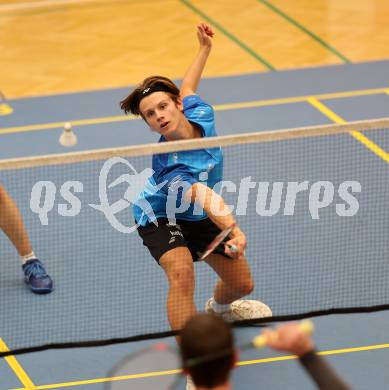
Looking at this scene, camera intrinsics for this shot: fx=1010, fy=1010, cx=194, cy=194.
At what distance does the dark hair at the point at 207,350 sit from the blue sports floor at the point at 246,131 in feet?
8.31

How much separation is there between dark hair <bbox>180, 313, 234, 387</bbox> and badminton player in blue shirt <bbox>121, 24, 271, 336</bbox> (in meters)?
2.21

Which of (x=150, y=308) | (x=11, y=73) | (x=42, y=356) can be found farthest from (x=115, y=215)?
(x=11, y=73)

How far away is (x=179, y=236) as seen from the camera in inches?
244

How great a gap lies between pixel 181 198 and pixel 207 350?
9.03 feet

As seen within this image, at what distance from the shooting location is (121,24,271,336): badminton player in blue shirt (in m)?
6.02

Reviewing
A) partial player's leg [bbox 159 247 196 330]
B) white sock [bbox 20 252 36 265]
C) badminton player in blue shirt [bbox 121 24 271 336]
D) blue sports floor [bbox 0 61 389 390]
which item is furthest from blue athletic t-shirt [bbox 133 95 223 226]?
white sock [bbox 20 252 36 265]

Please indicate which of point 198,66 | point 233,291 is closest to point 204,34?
point 198,66

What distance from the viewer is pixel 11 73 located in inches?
460

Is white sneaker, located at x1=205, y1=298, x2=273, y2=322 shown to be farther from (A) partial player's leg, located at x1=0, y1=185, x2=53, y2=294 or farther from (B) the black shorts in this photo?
(A) partial player's leg, located at x1=0, y1=185, x2=53, y2=294

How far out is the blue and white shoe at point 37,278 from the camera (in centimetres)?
736

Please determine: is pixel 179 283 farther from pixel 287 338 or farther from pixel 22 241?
pixel 287 338

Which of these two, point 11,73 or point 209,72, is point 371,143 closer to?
point 209,72

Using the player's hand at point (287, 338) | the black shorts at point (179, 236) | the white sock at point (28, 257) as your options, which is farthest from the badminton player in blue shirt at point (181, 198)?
the player's hand at point (287, 338)

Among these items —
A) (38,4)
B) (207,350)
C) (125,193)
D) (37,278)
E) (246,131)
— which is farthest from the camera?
(38,4)
